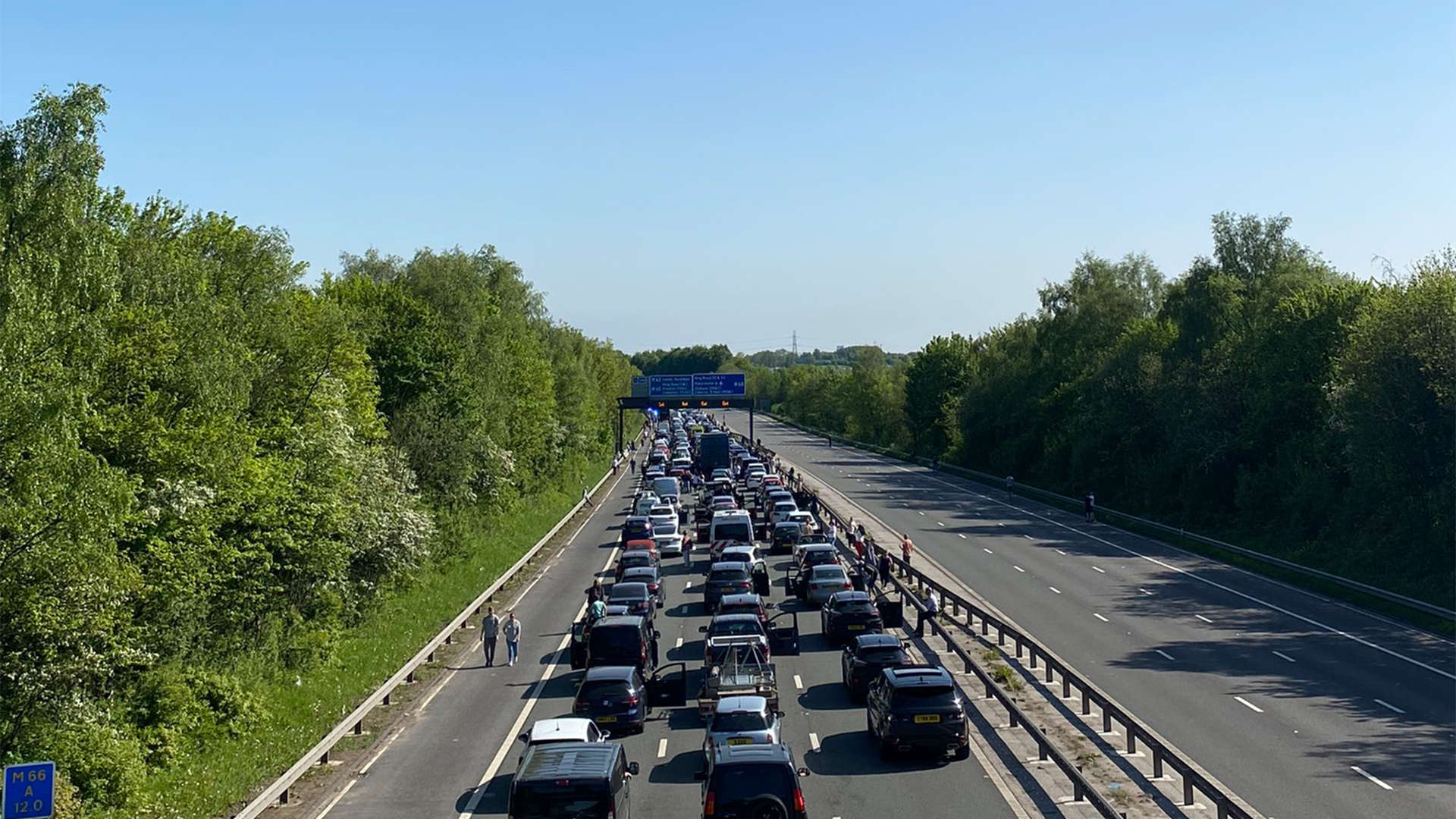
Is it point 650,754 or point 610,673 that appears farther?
point 610,673

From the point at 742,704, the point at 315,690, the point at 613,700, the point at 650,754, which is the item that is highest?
the point at 742,704

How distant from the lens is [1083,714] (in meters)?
26.4

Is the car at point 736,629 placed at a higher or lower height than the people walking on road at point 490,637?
higher

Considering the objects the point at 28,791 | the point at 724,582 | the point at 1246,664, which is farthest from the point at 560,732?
the point at 724,582

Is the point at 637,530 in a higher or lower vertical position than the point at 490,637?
higher

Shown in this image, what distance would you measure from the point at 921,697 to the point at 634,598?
17458 millimetres

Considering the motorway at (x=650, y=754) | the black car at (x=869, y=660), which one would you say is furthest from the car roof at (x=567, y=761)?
the black car at (x=869, y=660)

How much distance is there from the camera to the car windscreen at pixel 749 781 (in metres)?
17.5

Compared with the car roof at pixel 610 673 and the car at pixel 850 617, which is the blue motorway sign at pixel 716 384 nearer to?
the car at pixel 850 617

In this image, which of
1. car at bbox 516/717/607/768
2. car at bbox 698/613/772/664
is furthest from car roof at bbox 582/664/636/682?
car at bbox 516/717/607/768

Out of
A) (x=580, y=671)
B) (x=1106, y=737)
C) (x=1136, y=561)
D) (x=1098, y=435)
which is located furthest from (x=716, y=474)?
(x=1106, y=737)

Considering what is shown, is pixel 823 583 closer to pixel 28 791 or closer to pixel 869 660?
pixel 869 660

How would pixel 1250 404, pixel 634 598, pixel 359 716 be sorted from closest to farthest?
pixel 359 716 < pixel 634 598 < pixel 1250 404

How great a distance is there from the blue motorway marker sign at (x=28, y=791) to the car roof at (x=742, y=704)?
11.4 m
